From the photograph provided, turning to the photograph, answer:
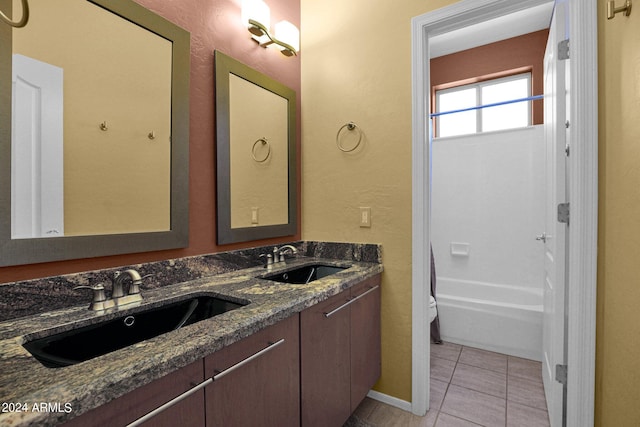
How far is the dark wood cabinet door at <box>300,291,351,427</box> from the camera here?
48.0 inches

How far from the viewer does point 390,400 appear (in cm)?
188

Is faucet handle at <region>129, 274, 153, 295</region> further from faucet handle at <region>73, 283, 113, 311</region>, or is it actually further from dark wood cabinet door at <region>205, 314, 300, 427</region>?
dark wood cabinet door at <region>205, 314, 300, 427</region>

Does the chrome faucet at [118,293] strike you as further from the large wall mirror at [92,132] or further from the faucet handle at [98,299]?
the large wall mirror at [92,132]

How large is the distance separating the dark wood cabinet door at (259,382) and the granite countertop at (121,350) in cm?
5

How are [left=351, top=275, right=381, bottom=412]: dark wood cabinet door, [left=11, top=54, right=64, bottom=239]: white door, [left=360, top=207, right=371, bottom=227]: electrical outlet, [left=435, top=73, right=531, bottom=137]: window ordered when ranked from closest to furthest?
[left=11, top=54, right=64, bottom=239]: white door < [left=351, top=275, right=381, bottom=412]: dark wood cabinet door < [left=360, top=207, right=371, bottom=227]: electrical outlet < [left=435, top=73, right=531, bottom=137]: window

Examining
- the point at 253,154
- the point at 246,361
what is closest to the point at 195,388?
the point at 246,361

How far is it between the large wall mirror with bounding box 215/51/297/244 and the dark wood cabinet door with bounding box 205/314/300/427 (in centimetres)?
71

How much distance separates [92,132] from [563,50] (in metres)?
2.07

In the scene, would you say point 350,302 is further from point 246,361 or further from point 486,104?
point 486,104

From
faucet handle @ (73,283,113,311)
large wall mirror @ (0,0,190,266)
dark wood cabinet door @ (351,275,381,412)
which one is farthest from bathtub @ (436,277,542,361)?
faucet handle @ (73,283,113,311)


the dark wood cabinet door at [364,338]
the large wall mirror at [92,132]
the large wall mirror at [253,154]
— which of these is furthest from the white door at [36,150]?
the dark wood cabinet door at [364,338]

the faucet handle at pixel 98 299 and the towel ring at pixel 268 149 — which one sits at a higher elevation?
the towel ring at pixel 268 149

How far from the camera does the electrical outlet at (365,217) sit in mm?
1933

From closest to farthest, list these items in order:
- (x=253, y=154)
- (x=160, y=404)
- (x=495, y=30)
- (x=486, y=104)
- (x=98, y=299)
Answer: (x=160, y=404) < (x=98, y=299) < (x=253, y=154) < (x=495, y=30) < (x=486, y=104)
